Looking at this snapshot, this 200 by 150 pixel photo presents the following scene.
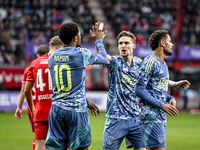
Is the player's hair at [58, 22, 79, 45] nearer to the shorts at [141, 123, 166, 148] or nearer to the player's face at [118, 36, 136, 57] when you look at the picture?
the player's face at [118, 36, 136, 57]

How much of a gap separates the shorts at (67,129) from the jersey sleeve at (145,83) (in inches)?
41.2

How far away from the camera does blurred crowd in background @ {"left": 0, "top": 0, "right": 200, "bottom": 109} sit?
72.2 ft

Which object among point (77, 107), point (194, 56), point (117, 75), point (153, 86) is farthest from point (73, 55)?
point (194, 56)

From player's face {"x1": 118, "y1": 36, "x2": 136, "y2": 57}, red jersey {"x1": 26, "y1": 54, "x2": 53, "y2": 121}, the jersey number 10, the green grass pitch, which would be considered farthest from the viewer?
the green grass pitch

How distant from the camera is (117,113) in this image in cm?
493

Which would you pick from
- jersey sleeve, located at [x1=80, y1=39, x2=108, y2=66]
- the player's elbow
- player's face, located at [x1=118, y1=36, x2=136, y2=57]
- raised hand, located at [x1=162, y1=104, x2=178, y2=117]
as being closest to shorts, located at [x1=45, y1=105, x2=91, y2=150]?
jersey sleeve, located at [x1=80, y1=39, x2=108, y2=66]

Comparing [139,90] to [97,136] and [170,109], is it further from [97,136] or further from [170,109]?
[97,136]

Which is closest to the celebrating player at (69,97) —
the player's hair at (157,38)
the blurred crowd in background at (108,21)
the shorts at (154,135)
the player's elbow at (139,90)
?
the player's elbow at (139,90)

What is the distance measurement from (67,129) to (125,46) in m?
1.66

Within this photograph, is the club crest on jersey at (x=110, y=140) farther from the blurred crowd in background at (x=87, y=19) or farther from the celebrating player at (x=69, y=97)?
the blurred crowd in background at (x=87, y=19)

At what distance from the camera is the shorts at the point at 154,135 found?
4.89 m

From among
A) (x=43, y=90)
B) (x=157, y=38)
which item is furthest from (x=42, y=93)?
(x=157, y=38)

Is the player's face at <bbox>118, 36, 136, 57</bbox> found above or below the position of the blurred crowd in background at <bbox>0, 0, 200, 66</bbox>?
below

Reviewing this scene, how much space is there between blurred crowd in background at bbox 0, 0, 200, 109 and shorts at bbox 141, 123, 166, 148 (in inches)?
616
